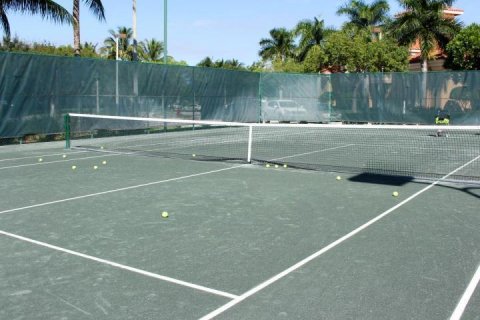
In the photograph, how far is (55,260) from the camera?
193 inches

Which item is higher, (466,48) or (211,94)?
(466,48)

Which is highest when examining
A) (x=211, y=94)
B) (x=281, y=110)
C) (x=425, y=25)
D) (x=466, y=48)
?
(x=425, y=25)

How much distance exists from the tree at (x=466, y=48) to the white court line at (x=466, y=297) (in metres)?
32.2

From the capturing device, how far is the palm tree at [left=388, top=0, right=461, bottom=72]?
32.9 meters

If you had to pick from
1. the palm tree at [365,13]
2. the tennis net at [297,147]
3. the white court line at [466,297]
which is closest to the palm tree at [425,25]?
the palm tree at [365,13]

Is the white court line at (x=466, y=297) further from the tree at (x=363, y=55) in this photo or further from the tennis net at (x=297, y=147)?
the tree at (x=363, y=55)

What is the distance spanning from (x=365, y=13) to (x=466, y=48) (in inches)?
429

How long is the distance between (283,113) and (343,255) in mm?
22538

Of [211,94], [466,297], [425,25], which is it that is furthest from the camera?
[425,25]

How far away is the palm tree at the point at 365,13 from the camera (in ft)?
139

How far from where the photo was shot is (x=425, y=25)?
109 ft

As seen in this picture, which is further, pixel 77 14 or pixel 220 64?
pixel 220 64

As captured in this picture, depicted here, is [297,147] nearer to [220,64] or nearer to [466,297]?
[466,297]

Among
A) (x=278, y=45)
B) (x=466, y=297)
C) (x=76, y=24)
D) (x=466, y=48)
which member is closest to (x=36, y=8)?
(x=76, y=24)
